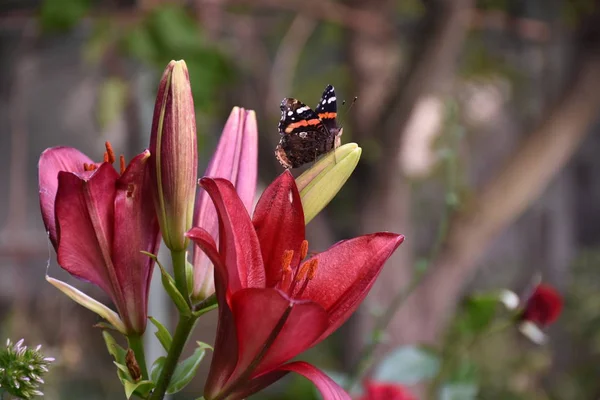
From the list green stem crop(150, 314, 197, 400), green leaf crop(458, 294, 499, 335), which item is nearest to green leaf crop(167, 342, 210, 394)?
green stem crop(150, 314, 197, 400)

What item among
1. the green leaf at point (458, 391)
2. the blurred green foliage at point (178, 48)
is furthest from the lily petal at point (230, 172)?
the blurred green foliage at point (178, 48)

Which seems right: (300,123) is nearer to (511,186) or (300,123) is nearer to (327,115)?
(327,115)

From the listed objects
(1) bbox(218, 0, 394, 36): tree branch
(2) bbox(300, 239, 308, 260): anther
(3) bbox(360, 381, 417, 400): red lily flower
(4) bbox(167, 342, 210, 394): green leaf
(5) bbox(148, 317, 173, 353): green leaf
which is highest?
(1) bbox(218, 0, 394, 36): tree branch

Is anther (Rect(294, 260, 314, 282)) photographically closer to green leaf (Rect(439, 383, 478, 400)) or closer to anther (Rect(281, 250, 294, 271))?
anther (Rect(281, 250, 294, 271))

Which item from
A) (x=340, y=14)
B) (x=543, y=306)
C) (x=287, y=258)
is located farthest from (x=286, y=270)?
(x=340, y=14)

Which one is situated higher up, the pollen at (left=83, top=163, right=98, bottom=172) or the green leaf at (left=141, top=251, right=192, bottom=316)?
the pollen at (left=83, top=163, right=98, bottom=172)

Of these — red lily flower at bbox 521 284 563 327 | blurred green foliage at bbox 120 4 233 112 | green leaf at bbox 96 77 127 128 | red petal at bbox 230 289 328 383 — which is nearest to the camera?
red petal at bbox 230 289 328 383
